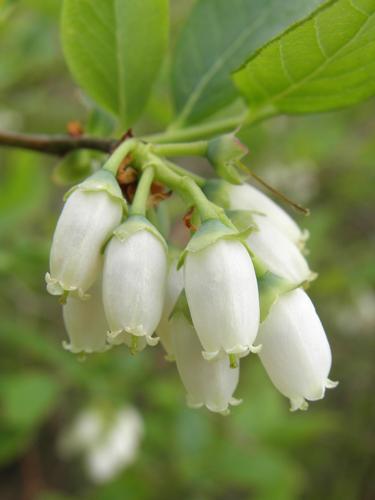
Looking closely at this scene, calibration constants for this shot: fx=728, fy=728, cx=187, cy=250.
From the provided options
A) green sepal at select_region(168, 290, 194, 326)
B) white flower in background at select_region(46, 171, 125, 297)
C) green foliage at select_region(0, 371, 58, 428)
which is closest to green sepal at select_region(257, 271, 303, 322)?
green sepal at select_region(168, 290, 194, 326)

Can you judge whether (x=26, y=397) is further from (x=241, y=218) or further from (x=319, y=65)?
(x=319, y=65)

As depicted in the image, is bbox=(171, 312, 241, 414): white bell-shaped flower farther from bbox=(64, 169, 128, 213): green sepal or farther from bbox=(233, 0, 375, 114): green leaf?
bbox=(233, 0, 375, 114): green leaf

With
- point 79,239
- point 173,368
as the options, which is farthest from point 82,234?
point 173,368

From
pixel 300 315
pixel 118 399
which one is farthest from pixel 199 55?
pixel 118 399

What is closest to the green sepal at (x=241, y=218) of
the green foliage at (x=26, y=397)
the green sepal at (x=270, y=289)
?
the green sepal at (x=270, y=289)

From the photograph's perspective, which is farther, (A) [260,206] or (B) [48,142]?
(B) [48,142]

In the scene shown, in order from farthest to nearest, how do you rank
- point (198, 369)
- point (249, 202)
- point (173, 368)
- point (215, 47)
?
point (173, 368)
point (215, 47)
point (249, 202)
point (198, 369)
